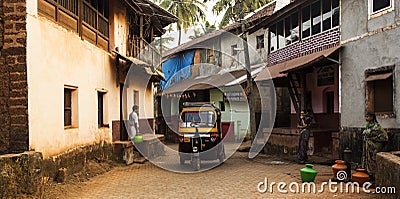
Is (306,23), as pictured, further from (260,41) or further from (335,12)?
(260,41)

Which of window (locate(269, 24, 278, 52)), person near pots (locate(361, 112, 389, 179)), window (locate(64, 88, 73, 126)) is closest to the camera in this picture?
person near pots (locate(361, 112, 389, 179))

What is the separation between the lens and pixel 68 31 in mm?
10516

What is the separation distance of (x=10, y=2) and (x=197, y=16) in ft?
95.0

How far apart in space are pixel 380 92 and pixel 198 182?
5.74 metres

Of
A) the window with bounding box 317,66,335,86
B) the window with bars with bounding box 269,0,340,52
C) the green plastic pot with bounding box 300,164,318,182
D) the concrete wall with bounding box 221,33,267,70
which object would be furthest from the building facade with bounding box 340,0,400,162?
the concrete wall with bounding box 221,33,267,70

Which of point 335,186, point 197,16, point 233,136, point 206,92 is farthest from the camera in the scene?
point 197,16

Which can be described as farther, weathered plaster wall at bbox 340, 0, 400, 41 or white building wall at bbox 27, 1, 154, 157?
weathered plaster wall at bbox 340, 0, 400, 41

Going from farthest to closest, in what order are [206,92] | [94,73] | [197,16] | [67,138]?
[197,16], [206,92], [94,73], [67,138]

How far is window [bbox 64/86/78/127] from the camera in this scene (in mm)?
10999

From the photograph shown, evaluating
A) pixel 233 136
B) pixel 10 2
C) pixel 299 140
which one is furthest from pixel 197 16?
pixel 10 2

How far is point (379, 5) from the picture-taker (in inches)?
445

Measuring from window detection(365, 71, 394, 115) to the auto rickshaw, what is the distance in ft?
15.8

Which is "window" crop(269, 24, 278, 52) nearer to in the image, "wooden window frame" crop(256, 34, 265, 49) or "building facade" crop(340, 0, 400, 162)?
"wooden window frame" crop(256, 34, 265, 49)

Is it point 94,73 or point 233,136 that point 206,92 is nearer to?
point 233,136
